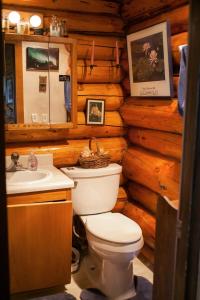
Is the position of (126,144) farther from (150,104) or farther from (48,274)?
(48,274)

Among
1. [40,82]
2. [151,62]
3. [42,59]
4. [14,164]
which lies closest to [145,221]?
[14,164]

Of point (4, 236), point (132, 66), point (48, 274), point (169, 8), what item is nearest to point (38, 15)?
point (132, 66)

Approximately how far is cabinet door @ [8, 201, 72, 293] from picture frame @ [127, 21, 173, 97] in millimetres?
1093

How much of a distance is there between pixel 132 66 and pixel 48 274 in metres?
1.75

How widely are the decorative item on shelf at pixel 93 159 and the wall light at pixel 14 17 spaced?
1.16 meters

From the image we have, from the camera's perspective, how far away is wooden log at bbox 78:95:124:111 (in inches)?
111

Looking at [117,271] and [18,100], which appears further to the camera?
[18,100]

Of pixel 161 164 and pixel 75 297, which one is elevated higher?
pixel 161 164

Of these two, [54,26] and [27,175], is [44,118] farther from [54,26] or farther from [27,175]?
[54,26]

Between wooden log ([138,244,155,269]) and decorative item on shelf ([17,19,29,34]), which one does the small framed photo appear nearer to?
decorative item on shelf ([17,19,29,34])

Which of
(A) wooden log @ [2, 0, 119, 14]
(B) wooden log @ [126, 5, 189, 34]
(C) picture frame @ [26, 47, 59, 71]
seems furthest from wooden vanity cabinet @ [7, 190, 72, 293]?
(A) wooden log @ [2, 0, 119, 14]

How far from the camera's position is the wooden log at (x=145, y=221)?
2.61m

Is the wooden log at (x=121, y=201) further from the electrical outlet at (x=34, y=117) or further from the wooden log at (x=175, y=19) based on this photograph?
the wooden log at (x=175, y=19)

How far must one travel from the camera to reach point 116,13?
2859mm
